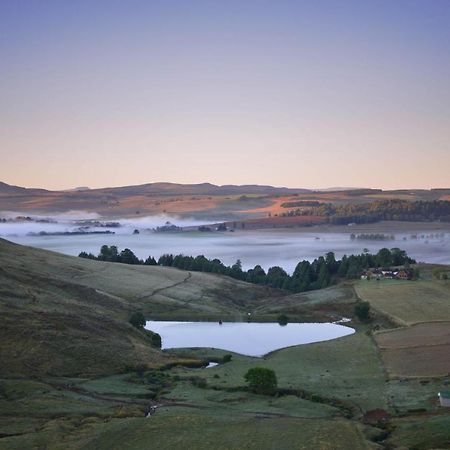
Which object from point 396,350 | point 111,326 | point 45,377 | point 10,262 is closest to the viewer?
point 45,377

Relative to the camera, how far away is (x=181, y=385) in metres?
67.4

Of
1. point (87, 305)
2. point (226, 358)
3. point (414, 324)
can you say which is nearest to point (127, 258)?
point (87, 305)

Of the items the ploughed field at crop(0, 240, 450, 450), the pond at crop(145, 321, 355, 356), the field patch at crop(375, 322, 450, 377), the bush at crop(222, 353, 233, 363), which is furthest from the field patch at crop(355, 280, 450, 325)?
the bush at crop(222, 353, 233, 363)

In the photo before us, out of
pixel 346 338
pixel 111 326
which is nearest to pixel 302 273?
pixel 346 338

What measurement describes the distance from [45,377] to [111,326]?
25.2 m

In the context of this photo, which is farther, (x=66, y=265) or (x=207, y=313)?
(x=66, y=265)

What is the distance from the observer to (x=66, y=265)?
150375 mm

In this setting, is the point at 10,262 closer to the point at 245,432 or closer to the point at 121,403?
the point at 121,403

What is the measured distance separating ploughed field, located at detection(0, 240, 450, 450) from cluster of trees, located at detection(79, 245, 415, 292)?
Answer: 136ft

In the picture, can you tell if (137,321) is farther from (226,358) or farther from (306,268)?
(306,268)

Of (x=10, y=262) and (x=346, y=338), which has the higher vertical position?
(x=10, y=262)

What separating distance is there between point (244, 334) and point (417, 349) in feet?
113

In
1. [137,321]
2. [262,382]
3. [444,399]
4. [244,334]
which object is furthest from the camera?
[244,334]

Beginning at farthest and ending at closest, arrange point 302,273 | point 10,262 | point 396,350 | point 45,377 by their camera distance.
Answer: point 302,273
point 10,262
point 396,350
point 45,377
